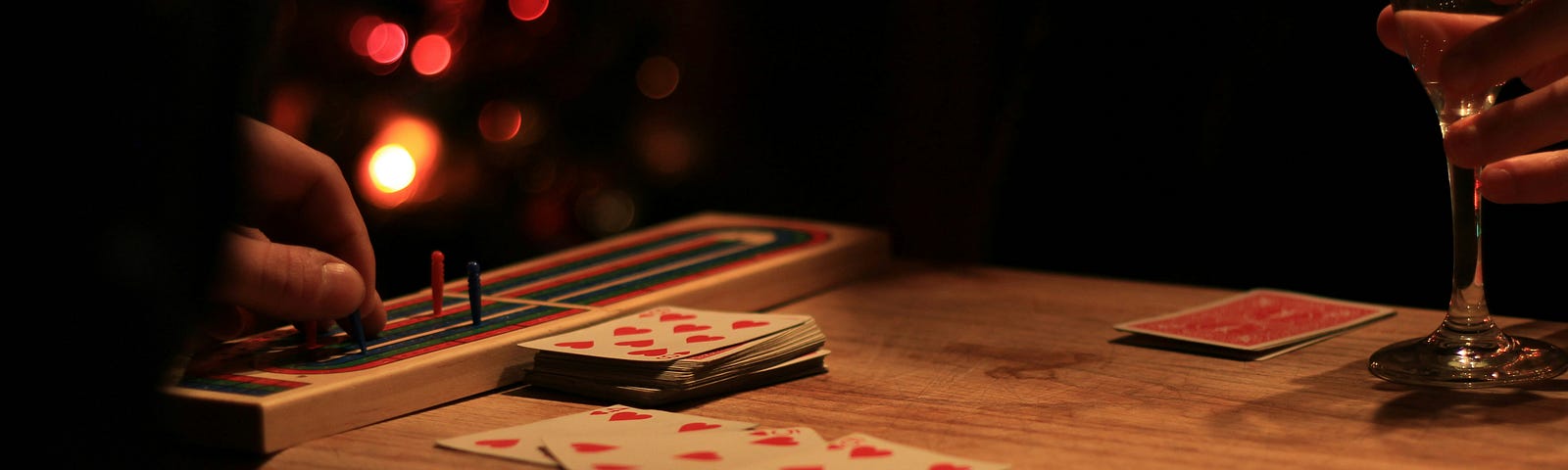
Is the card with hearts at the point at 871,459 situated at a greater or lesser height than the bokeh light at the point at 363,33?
lesser

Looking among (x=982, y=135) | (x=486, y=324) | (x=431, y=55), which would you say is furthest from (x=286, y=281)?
(x=982, y=135)

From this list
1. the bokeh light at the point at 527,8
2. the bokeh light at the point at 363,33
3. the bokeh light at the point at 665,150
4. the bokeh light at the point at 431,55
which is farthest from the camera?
the bokeh light at the point at 665,150

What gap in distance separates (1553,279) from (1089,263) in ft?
2.72

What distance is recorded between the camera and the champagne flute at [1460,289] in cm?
110

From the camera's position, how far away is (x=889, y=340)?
4.98 feet

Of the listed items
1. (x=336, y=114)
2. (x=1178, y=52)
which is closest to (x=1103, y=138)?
(x=1178, y=52)

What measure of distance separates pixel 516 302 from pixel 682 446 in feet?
1.69

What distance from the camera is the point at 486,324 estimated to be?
140 centimetres

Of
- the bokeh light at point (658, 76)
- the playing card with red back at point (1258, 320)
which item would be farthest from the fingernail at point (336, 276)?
the bokeh light at point (658, 76)

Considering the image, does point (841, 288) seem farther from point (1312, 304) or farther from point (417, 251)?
point (417, 251)

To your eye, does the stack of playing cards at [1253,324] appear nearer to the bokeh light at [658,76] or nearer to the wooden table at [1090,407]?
the wooden table at [1090,407]

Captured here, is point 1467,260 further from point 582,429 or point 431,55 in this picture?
point 431,55

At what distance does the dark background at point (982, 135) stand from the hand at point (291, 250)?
338 mm

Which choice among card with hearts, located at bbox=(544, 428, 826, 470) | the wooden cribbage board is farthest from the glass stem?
the wooden cribbage board
